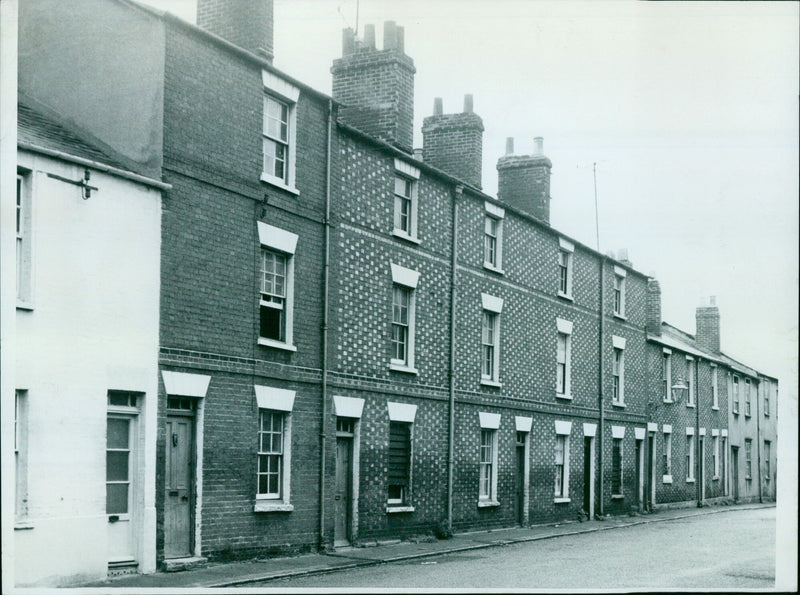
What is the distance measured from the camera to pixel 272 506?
58.1ft

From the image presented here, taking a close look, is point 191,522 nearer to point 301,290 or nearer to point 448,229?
point 301,290

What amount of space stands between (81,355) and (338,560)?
19.7 feet

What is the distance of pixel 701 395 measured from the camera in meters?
43.5

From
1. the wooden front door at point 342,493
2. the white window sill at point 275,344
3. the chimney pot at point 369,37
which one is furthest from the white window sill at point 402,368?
the chimney pot at point 369,37

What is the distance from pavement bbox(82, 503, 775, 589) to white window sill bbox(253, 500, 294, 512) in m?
0.79

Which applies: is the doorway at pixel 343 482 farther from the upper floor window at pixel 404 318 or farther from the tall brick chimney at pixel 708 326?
the tall brick chimney at pixel 708 326

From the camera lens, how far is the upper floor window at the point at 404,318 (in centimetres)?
2189

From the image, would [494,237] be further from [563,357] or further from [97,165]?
[97,165]

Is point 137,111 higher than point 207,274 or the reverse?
higher

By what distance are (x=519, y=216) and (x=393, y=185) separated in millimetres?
6691

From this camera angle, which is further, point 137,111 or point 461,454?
point 461,454

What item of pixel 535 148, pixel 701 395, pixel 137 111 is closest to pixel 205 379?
pixel 137 111

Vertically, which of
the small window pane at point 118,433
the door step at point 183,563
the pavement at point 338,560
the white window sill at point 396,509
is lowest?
the pavement at point 338,560

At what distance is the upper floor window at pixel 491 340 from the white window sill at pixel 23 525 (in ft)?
→ 45.7
